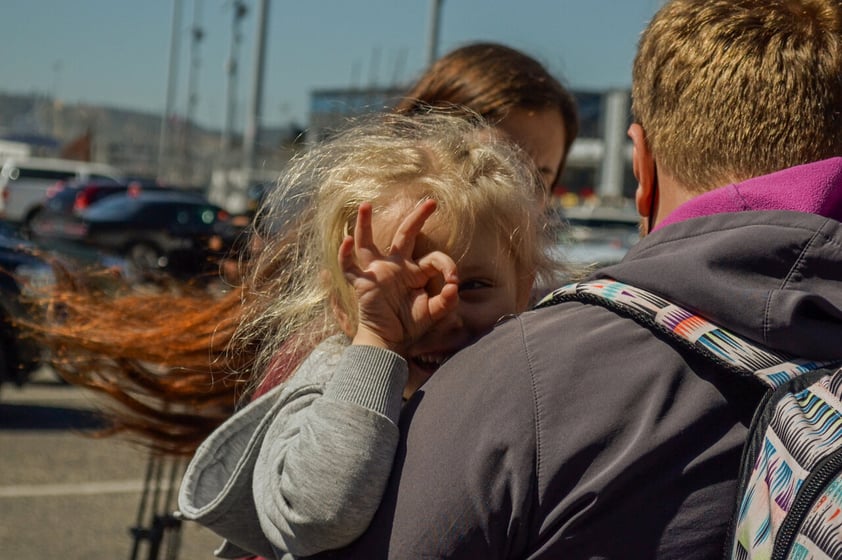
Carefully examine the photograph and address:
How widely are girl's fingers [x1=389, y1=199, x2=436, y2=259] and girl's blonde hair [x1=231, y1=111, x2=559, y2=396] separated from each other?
0.34 feet

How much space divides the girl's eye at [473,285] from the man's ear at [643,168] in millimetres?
265

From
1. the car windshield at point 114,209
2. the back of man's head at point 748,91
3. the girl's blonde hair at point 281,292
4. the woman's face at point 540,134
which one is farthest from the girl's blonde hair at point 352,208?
the car windshield at point 114,209

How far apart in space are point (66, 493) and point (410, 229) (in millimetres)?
5588

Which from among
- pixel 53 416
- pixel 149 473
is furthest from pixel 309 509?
pixel 53 416

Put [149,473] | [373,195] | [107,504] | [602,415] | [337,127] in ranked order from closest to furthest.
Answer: [602,415], [373,195], [337,127], [149,473], [107,504]

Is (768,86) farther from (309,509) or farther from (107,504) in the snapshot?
(107,504)

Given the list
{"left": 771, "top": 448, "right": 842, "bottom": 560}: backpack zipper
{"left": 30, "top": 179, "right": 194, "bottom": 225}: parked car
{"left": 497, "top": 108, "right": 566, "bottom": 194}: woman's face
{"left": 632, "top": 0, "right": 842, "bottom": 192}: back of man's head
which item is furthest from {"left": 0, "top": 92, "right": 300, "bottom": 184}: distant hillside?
{"left": 30, "top": 179, "right": 194, "bottom": 225}: parked car

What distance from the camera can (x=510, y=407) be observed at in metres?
1.30

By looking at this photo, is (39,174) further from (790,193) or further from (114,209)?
(790,193)

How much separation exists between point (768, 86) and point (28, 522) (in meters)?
5.39

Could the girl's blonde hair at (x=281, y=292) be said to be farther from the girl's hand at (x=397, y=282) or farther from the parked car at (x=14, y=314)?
→ the parked car at (x=14, y=314)

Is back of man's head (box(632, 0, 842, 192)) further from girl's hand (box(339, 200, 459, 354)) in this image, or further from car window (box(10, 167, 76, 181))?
car window (box(10, 167, 76, 181))

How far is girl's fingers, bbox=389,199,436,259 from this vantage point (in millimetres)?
1551

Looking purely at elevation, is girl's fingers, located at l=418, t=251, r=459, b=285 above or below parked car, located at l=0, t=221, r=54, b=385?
above
